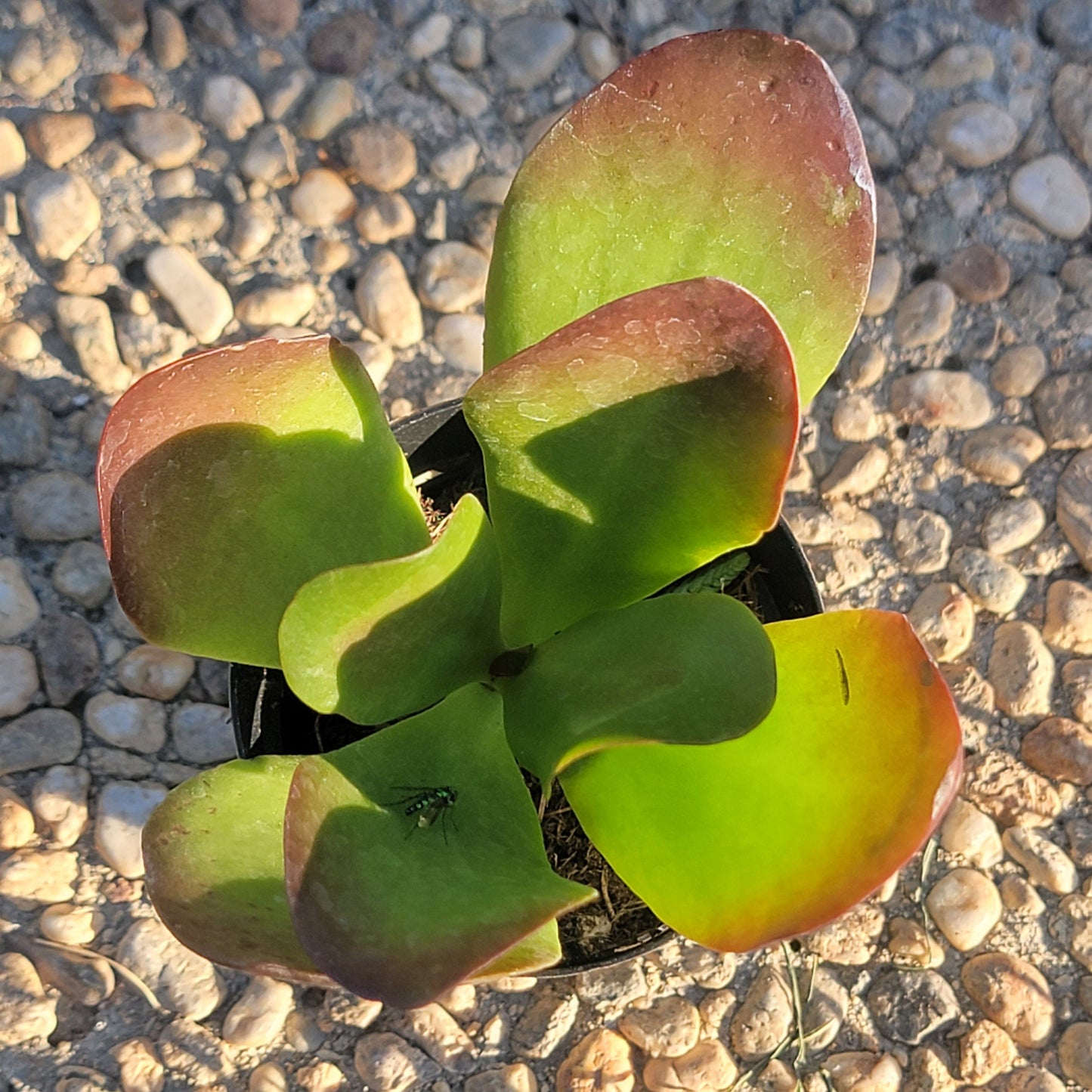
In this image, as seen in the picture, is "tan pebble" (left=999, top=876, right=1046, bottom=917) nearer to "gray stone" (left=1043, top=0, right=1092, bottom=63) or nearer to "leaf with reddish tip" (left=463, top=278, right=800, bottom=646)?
"leaf with reddish tip" (left=463, top=278, right=800, bottom=646)

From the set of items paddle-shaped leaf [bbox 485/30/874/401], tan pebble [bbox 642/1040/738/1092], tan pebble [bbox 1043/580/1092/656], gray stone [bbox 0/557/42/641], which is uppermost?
paddle-shaped leaf [bbox 485/30/874/401]

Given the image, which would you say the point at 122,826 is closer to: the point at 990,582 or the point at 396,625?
the point at 396,625

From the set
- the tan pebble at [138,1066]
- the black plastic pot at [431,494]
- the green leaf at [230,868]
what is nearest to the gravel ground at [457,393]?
the tan pebble at [138,1066]

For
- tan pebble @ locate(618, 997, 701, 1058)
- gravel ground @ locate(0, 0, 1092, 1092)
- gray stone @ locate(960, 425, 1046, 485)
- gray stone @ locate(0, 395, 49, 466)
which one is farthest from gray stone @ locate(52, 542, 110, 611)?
gray stone @ locate(960, 425, 1046, 485)

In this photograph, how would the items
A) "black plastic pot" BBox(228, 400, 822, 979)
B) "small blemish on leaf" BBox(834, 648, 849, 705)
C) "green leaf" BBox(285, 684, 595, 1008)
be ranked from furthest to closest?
"black plastic pot" BBox(228, 400, 822, 979), "small blemish on leaf" BBox(834, 648, 849, 705), "green leaf" BBox(285, 684, 595, 1008)

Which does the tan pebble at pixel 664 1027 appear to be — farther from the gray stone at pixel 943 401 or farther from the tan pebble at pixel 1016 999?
the gray stone at pixel 943 401

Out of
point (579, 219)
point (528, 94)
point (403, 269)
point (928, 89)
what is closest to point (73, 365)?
point (403, 269)
